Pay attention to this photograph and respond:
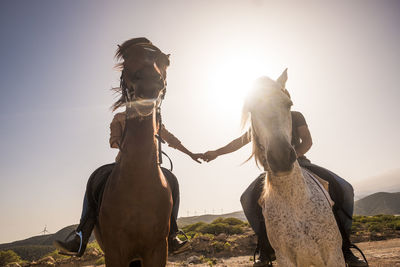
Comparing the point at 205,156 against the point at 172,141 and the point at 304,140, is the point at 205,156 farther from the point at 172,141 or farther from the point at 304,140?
the point at 304,140

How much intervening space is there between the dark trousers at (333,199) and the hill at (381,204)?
148 meters

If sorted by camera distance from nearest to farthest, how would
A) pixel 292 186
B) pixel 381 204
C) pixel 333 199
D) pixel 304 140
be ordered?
pixel 292 186 → pixel 333 199 → pixel 304 140 → pixel 381 204

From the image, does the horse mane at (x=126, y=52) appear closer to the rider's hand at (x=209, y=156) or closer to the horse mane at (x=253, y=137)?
the horse mane at (x=253, y=137)

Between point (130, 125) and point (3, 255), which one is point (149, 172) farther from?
point (3, 255)

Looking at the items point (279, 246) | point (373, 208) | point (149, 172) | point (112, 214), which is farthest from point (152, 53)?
point (373, 208)

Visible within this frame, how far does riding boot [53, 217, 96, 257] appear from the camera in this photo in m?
3.61

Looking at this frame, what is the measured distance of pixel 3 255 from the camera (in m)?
17.8

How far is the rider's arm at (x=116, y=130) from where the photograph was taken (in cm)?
390

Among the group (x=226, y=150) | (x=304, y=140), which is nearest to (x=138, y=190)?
(x=226, y=150)

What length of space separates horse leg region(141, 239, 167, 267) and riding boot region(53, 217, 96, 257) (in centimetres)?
124

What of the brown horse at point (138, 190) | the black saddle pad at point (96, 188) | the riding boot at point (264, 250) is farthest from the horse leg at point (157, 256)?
the riding boot at point (264, 250)

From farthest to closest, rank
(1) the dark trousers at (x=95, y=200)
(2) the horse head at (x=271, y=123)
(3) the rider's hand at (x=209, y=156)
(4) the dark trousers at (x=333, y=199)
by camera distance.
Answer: (3) the rider's hand at (x=209, y=156) < (4) the dark trousers at (x=333, y=199) < (1) the dark trousers at (x=95, y=200) < (2) the horse head at (x=271, y=123)

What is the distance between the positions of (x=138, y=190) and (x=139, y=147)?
0.60 meters

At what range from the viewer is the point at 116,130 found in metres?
4.01
